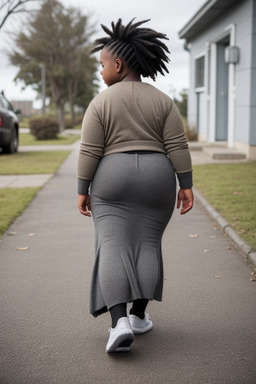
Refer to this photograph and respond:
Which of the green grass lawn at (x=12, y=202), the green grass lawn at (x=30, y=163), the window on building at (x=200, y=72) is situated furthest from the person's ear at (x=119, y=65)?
the window on building at (x=200, y=72)

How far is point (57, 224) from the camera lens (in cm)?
722

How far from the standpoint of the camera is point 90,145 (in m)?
3.17

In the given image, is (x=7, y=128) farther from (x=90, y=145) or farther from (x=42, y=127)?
(x=90, y=145)

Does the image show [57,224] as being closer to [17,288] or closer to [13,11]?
[17,288]

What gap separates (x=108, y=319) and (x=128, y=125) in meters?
1.43

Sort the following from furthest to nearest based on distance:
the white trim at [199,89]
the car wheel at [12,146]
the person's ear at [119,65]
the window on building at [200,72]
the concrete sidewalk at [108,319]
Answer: the window on building at [200,72]
the white trim at [199,89]
the car wheel at [12,146]
the person's ear at [119,65]
the concrete sidewalk at [108,319]

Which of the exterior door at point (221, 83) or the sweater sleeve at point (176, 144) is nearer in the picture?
the sweater sleeve at point (176, 144)

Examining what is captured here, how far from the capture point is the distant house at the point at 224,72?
47.0ft

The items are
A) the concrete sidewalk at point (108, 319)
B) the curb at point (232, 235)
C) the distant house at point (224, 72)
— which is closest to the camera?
the concrete sidewalk at point (108, 319)

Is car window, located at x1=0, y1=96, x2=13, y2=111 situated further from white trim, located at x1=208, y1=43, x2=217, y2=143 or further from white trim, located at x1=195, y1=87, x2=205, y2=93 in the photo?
white trim, located at x1=195, y1=87, x2=205, y2=93

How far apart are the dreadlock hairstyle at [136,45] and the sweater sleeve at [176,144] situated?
0.29 metres

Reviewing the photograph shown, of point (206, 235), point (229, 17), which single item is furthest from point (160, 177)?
point (229, 17)

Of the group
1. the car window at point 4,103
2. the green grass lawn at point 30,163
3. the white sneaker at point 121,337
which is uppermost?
the car window at point 4,103

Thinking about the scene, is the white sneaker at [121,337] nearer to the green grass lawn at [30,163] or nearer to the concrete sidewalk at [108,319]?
the concrete sidewalk at [108,319]
